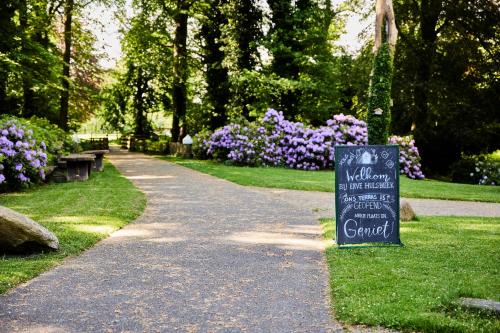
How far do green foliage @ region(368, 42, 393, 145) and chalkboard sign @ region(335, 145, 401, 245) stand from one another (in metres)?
2.79

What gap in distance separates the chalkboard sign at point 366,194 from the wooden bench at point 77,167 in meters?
10.4

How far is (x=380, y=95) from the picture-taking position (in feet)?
33.4

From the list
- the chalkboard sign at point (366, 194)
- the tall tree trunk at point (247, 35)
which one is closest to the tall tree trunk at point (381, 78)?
the chalkboard sign at point (366, 194)

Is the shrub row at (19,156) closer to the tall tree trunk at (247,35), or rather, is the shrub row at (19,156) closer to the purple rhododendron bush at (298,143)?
the purple rhododendron bush at (298,143)

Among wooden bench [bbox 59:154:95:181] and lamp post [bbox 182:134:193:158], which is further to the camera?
lamp post [bbox 182:134:193:158]

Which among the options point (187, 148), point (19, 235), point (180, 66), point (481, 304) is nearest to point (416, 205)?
point (481, 304)

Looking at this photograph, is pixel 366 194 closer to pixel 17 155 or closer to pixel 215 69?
pixel 17 155

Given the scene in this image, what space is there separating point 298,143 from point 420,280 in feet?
62.2

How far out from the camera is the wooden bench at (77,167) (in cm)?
1545

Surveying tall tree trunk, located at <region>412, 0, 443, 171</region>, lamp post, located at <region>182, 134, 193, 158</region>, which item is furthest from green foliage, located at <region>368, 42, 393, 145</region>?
lamp post, located at <region>182, 134, 193, 158</region>

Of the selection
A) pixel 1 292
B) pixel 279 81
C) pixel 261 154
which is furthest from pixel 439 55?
pixel 1 292

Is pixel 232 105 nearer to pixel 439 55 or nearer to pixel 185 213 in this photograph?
pixel 439 55

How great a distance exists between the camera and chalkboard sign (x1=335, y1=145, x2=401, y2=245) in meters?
7.29

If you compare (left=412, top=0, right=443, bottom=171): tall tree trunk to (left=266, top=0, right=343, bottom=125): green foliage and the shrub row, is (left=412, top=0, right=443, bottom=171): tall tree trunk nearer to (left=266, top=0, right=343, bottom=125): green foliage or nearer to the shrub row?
(left=266, top=0, right=343, bottom=125): green foliage
